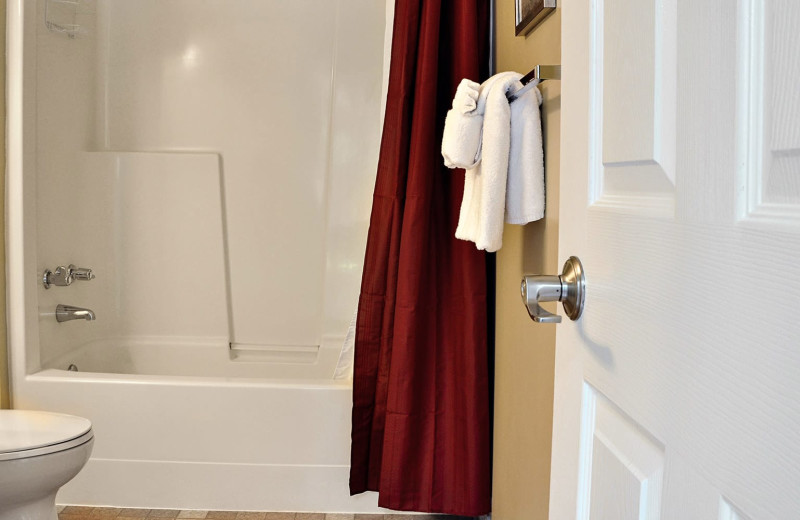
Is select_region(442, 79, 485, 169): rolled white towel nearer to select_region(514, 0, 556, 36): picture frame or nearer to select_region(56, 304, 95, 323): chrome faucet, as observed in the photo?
select_region(514, 0, 556, 36): picture frame

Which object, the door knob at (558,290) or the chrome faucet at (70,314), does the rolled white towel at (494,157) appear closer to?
the door knob at (558,290)

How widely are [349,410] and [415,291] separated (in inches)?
21.7

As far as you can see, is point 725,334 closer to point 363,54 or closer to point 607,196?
point 607,196

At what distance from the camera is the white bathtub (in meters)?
2.55

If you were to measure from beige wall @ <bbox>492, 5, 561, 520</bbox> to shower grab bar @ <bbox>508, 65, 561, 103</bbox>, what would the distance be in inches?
2.7

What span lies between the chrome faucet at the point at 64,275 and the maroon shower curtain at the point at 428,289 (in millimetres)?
1199

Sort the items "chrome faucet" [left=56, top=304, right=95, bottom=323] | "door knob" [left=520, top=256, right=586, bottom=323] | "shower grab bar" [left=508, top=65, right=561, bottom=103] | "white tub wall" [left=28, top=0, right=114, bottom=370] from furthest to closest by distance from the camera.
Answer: "chrome faucet" [left=56, top=304, right=95, bottom=323]
"white tub wall" [left=28, top=0, right=114, bottom=370]
"shower grab bar" [left=508, top=65, right=561, bottom=103]
"door knob" [left=520, top=256, right=586, bottom=323]

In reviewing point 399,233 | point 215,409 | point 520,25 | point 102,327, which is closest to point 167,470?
point 215,409

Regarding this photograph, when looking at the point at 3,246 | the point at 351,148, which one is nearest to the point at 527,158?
the point at 351,148

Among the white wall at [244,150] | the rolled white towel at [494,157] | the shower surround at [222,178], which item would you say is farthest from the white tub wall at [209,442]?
the rolled white towel at [494,157]

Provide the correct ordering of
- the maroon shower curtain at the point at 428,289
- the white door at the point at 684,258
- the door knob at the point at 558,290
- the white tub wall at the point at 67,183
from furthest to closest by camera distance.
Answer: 1. the white tub wall at the point at 67,183
2. the maroon shower curtain at the point at 428,289
3. the door knob at the point at 558,290
4. the white door at the point at 684,258

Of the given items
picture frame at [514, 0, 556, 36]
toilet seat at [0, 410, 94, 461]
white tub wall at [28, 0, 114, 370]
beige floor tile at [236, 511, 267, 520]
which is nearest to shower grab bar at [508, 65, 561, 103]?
picture frame at [514, 0, 556, 36]

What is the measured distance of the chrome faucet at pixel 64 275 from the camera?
276 centimetres

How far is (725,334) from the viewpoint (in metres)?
0.53
